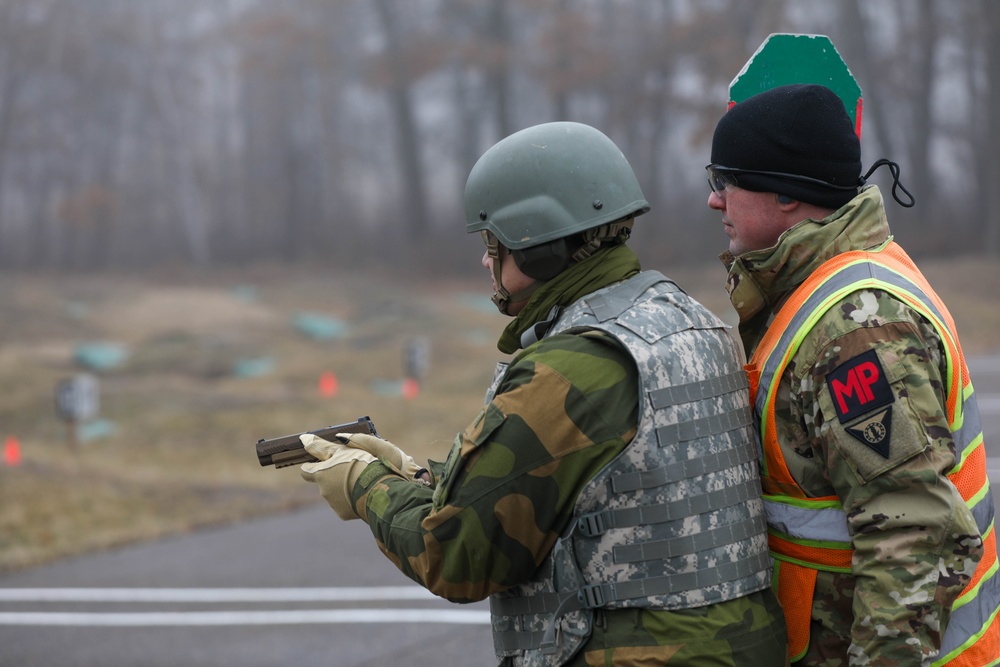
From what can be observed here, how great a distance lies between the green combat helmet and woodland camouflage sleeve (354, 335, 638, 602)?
1.10 ft

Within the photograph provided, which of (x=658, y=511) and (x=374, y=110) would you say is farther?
(x=374, y=110)

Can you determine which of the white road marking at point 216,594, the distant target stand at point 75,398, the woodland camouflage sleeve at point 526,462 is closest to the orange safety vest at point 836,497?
the woodland camouflage sleeve at point 526,462

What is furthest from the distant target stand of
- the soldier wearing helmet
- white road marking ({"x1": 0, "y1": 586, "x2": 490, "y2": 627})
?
the soldier wearing helmet

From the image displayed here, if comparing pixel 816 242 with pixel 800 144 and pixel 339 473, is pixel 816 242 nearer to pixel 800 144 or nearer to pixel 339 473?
pixel 800 144

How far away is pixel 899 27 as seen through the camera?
30750 mm

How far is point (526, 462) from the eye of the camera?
2.11 meters

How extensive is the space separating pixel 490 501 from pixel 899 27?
106ft

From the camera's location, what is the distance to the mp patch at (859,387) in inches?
81.0

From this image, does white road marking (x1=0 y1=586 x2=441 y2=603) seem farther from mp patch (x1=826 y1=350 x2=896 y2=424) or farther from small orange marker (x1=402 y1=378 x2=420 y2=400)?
small orange marker (x1=402 y1=378 x2=420 y2=400)

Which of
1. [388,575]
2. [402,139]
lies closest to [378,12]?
[402,139]

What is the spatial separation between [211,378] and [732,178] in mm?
17524

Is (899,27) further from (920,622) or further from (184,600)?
(920,622)

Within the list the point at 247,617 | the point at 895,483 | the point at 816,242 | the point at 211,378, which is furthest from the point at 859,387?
the point at 211,378

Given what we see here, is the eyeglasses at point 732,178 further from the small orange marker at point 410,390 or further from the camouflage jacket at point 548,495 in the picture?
the small orange marker at point 410,390
